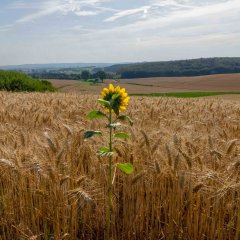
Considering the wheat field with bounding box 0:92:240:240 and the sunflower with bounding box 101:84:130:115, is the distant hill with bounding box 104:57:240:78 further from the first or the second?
the sunflower with bounding box 101:84:130:115

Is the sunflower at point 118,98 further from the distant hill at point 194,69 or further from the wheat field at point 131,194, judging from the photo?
the distant hill at point 194,69

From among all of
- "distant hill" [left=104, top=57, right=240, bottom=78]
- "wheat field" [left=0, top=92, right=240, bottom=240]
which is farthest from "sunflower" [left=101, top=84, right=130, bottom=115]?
"distant hill" [left=104, top=57, right=240, bottom=78]

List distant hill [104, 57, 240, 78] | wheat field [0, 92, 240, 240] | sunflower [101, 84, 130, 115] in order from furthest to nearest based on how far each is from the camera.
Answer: distant hill [104, 57, 240, 78], wheat field [0, 92, 240, 240], sunflower [101, 84, 130, 115]

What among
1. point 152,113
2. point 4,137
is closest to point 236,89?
point 152,113

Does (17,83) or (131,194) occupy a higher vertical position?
(131,194)

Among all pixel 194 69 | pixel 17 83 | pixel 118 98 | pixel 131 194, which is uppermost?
pixel 118 98

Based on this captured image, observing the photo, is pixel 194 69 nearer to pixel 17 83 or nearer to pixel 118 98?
pixel 17 83

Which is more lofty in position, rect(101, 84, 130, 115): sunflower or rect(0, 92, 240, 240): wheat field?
rect(101, 84, 130, 115): sunflower

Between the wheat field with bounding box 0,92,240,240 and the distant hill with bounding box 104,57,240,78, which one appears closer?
the wheat field with bounding box 0,92,240,240

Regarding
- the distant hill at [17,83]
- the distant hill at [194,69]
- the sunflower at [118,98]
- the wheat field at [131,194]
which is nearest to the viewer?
the sunflower at [118,98]

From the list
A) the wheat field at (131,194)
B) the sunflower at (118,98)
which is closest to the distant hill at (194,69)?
the wheat field at (131,194)

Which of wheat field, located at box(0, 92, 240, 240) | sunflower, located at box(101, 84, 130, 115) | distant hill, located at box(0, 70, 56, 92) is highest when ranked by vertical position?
sunflower, located at box(101, 84, 130, 115)

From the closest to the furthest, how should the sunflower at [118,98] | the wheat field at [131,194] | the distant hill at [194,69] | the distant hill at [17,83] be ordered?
the sunflower at [118,98], the wheat field at [131,194], the distant hill at [17,83], the distant hill at [194,69]

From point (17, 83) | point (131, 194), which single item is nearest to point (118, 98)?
point (131, 194)
